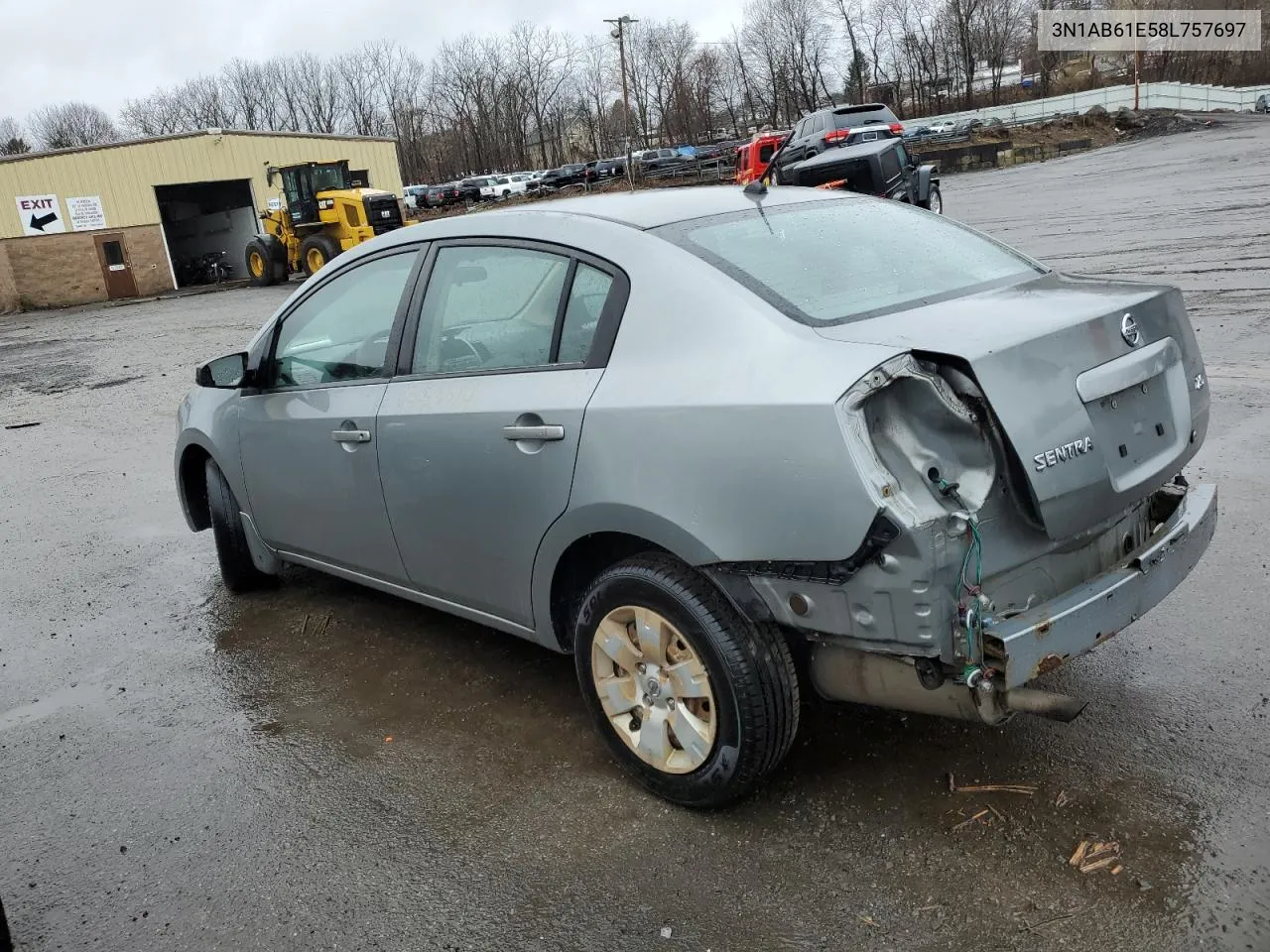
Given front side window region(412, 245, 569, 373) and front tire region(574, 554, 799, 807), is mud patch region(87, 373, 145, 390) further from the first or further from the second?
front tire region(574, 554, 799, 807)

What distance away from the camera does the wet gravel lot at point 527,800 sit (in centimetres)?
252

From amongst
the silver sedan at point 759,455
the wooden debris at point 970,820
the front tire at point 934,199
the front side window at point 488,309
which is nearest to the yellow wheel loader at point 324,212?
the front tire at point 934,199

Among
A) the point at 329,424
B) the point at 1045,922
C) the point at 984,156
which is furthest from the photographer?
the point at 984,156

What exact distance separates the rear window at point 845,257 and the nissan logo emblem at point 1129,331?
19.3 inches

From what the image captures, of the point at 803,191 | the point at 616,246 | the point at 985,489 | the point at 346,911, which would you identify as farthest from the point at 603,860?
the point at 803,191

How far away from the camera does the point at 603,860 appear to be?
280 centimetres

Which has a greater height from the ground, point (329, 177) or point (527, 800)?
point (329, 177)

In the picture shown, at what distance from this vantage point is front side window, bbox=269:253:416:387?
12.7 ft

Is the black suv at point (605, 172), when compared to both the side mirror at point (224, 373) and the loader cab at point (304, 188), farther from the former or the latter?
the side mirror at point (224, 373)

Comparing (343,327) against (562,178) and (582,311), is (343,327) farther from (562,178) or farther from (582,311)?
(562,178)

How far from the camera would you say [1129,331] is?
2730mm

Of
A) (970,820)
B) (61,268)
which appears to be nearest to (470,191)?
(61,268)

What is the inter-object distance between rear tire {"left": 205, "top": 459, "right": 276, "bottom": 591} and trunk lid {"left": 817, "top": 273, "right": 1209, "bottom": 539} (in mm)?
3338

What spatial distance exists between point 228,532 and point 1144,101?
207 feet
